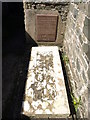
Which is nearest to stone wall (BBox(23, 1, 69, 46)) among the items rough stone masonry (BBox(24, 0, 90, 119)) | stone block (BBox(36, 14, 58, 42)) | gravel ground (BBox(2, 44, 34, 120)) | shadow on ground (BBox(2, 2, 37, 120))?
rough stone masonry (BBox(24, 0, 90, 119))

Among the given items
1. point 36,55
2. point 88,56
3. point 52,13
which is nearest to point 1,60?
point 36,55

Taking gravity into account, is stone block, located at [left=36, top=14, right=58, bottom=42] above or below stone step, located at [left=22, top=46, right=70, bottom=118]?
above

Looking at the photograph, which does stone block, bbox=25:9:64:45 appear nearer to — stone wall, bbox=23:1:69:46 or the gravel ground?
stone wall, bbox=23:1:69:46

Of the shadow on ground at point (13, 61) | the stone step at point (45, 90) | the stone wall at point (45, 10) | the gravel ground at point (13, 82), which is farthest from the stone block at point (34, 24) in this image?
the stone step at point (45, 90)

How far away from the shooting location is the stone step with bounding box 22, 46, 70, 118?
2.38 m

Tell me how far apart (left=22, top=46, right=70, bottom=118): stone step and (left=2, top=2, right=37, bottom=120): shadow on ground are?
156mm

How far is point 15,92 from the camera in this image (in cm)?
291

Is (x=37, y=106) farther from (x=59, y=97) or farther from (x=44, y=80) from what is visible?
(x=44, y=80)

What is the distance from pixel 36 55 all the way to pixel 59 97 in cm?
146

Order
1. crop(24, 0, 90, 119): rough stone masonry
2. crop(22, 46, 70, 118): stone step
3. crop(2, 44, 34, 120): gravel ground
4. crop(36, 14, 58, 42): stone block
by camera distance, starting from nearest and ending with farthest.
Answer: crop(24, 0, 90, 119): rough stone masonry
crop(22, 46, 70, 118): stone step
crop(2, 44, 34, 120): gravel ground
crop(36, 14, 58, 42): stone block

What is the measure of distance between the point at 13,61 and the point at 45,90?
1662mm

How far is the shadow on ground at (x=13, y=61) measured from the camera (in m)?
2.66

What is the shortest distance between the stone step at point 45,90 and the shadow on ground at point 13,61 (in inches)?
6.1

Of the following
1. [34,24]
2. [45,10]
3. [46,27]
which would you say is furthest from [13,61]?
[45,10]
